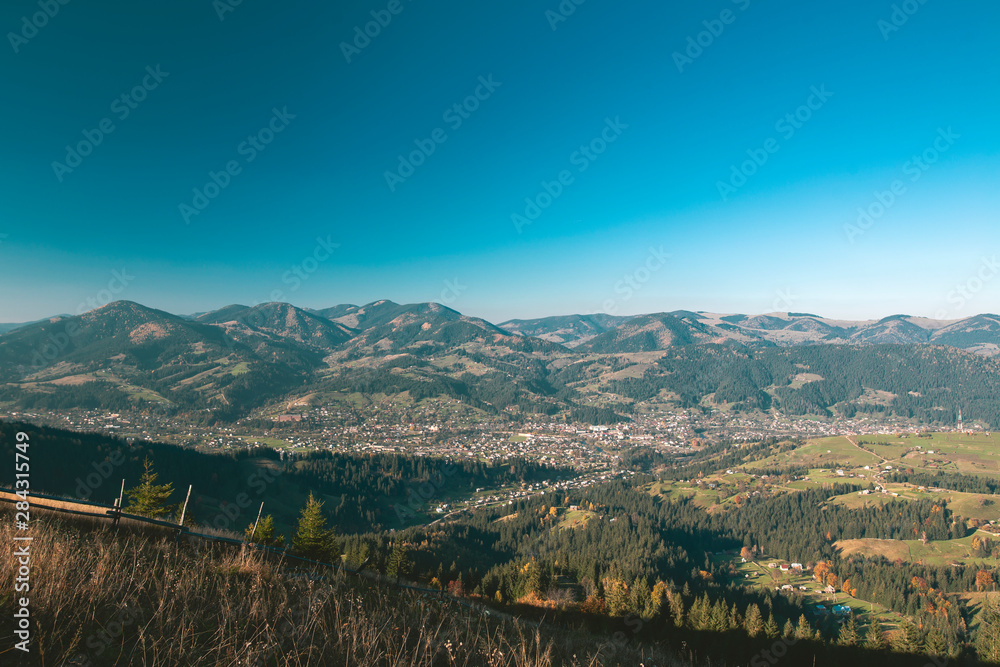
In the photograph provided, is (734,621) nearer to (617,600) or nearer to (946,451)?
(617,600)

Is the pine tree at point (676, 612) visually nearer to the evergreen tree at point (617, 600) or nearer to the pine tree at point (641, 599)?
the pine tree at point (641, 599)

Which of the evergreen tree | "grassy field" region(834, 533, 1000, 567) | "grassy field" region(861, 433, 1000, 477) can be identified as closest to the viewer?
the evergreen tree

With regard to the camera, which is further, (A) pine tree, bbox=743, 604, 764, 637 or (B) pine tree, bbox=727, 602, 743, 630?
(A) pine tree, bbox=743, 604, 764, 637

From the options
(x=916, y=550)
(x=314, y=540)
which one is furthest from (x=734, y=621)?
(x=916, y=550)

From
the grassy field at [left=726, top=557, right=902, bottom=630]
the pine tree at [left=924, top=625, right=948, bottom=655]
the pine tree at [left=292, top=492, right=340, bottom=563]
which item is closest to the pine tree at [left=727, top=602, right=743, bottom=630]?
the pine tree at [left=924, top=625, right=948, bottom=655]

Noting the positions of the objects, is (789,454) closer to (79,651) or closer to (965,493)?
(965,493)

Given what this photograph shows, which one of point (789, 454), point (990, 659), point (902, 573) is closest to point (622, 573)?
point (990, 659)

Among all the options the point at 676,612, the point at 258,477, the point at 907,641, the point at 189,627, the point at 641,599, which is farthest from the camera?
the point at 258,477

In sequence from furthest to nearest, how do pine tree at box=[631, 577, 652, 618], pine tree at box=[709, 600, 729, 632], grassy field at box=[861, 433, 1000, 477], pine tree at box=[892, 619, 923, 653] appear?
→ grassy field at box=[861, 433, 1000, 477]
pine tree at box=[631, 577, 652, 618]
pine tree at box=[892, 619, 923, 653]
pine tree at box=[709, 600, 729, 632]

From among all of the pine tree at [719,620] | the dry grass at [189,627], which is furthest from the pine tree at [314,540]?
the pine tree at [719,620]

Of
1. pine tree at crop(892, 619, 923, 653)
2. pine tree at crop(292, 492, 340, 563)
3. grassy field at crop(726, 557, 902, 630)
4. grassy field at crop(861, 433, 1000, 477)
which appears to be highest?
grassy field at crop(861, 433, 1000, 477)

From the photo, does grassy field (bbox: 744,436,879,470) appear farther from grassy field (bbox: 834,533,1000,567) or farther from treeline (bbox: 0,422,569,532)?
treeline (bbox: 0,422,569,532)
